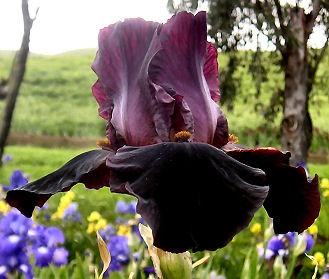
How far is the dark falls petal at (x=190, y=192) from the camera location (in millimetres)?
632

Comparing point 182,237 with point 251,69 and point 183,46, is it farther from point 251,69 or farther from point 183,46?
point 251,69

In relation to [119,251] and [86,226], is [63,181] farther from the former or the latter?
[86,226]

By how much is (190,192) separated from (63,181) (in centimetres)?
23

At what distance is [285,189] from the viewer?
76 cm

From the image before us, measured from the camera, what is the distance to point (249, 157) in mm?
747

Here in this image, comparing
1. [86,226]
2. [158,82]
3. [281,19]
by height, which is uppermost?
[281,19]

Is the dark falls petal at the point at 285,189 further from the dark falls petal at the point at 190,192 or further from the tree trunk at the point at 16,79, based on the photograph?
the tree trunk at the point at 16,79

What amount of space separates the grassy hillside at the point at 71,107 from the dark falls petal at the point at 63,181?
9.03m

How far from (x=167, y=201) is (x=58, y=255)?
149cm

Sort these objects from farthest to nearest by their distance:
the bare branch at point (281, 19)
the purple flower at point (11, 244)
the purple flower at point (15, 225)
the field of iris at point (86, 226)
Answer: the bare branch at point (281, 19) < the field of iris at point (86, 226) < the purple flower at point (15, 225) < the purple flower at point (11, 244)

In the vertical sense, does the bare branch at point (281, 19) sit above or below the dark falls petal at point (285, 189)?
above

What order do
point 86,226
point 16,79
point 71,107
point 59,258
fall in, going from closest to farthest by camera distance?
point 59,258 < point 86,226 < point 16,79 < point 71,107

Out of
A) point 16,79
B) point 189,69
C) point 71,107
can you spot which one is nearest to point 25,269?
point 189,69

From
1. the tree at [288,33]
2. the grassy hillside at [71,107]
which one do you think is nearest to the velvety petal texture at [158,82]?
the tree at [288,33]
